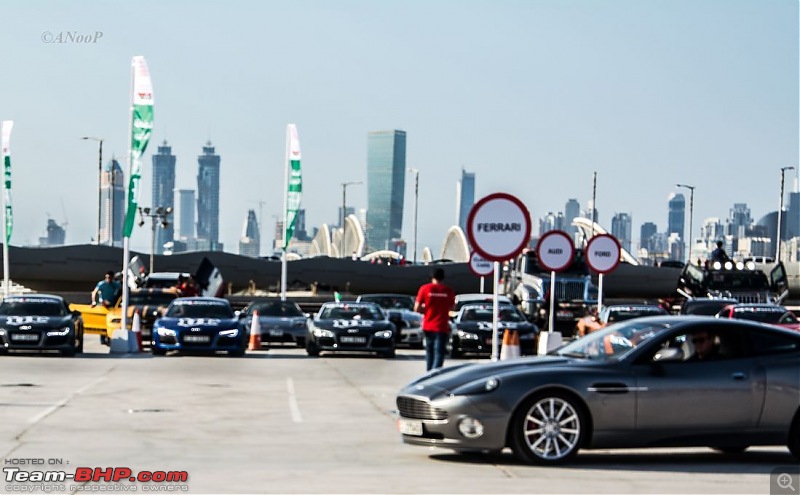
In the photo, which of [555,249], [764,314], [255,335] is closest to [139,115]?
[255,335]

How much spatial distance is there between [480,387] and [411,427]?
2.66ft

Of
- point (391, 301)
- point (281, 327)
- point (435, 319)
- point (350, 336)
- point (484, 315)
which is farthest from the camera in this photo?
point (391, 301)

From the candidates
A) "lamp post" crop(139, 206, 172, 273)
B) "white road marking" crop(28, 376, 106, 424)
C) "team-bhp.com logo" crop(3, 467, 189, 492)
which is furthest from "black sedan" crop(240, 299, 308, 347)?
"lamp post" crop(139, 206, 172, 273)

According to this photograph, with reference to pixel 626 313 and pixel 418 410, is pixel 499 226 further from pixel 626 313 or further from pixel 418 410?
pixel 626 313

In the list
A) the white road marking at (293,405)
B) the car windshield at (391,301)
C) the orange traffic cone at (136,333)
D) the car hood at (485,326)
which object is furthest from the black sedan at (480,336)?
the white road marking at (293,405)

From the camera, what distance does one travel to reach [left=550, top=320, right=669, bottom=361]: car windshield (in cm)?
1289

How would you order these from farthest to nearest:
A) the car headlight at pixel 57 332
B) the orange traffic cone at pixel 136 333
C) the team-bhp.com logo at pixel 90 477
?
the orange traffic cone at pixel 136 333
the car headlight at pixel 57 332
the team-bhp.com logo at pixel 90 477

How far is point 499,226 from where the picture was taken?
57.5ft

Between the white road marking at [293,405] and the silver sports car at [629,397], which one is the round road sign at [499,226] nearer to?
the white road marking at [293,405]

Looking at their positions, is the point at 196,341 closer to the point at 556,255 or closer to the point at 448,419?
the point at 556,255

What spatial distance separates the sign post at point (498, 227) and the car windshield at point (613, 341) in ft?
12.5

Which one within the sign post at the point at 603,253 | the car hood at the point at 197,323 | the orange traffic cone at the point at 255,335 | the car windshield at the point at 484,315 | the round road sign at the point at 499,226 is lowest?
the orange traffic cone at the point at 255,335

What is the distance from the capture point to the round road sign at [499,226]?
17.4 m

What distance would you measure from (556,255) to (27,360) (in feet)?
32.4
